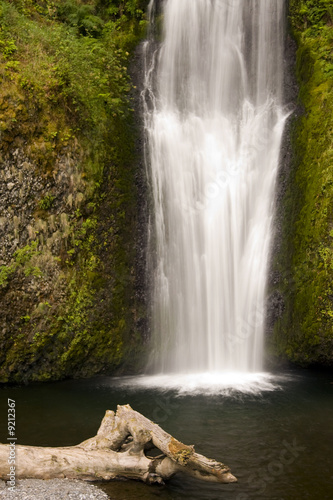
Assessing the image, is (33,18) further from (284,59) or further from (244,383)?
(244,383)

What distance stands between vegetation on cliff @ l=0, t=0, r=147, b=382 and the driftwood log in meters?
4.32

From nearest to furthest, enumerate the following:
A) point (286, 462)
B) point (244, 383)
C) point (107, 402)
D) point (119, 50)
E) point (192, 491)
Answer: point (192, 491) < point (286, 462) < point (107, 402) < point (244, 383) < point (119, 50)

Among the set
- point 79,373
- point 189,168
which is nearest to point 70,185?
point 189,168

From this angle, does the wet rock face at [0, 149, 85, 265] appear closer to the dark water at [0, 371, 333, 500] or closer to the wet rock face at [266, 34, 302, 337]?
the dark water at [0, 371, 333, 500]

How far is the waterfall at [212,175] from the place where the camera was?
10000mm

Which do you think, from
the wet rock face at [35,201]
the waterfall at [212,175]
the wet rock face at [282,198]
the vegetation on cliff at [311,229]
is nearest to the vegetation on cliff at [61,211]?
the wet rock face at [35,201]

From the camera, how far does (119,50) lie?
11328 mm

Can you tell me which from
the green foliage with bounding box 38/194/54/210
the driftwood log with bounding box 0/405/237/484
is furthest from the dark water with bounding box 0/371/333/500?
the green foliage with bounding box 38/194/54/210

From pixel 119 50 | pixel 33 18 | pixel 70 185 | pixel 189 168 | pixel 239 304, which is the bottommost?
pixel 239 304

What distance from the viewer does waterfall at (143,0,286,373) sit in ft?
32.8

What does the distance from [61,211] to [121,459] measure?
221 inches

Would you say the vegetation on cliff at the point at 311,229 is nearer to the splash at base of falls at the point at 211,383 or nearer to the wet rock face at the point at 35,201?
the splash at base of falls at the point at 211,383

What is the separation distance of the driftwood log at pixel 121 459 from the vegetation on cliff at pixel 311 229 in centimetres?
535

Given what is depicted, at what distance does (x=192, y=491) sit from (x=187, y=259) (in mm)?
5952
